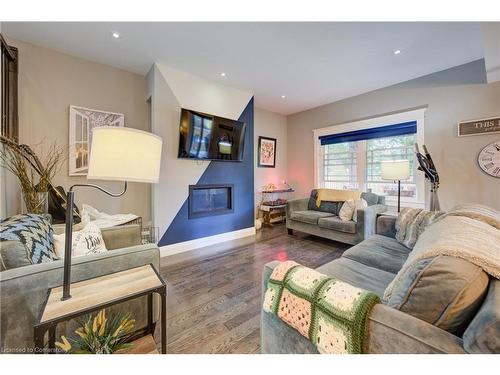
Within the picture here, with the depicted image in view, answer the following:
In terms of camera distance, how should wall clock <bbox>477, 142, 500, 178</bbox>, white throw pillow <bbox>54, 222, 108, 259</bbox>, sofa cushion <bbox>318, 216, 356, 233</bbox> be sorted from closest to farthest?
1. white throw pillow <bbox>54, 222, 108, 259</bbox>
2. wall clock <bbox>477, 142, 500, 178</bbox>
3. sofa cushion <bbox>318, 216, 356, 233</bbox>

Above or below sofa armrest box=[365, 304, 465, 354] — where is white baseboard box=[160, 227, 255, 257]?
below

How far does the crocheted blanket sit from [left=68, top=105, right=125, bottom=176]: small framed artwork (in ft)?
10.1

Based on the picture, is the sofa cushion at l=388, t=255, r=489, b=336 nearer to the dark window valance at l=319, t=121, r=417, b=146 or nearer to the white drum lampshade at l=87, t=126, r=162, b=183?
the white drum lampshade at l=87, t=126, r=162, b=183

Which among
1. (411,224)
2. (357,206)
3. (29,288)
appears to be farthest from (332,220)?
(29,288)

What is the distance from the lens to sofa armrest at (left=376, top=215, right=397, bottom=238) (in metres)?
2.25

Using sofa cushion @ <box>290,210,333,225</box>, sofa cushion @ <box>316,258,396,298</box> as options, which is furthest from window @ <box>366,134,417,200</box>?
sofa cushion @ <box>316,258,396,298</box>

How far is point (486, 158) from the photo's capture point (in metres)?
2.78

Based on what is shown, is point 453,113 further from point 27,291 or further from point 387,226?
point 27,291

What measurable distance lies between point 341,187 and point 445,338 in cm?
404

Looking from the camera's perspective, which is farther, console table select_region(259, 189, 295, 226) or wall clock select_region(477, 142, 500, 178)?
console table select_region(259, 189, 295, 226)

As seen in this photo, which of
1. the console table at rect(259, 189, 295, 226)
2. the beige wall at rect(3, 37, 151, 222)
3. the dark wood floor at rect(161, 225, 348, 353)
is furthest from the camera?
the console table at rect(259, 189, 295, 226)

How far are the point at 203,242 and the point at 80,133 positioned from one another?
229cm
